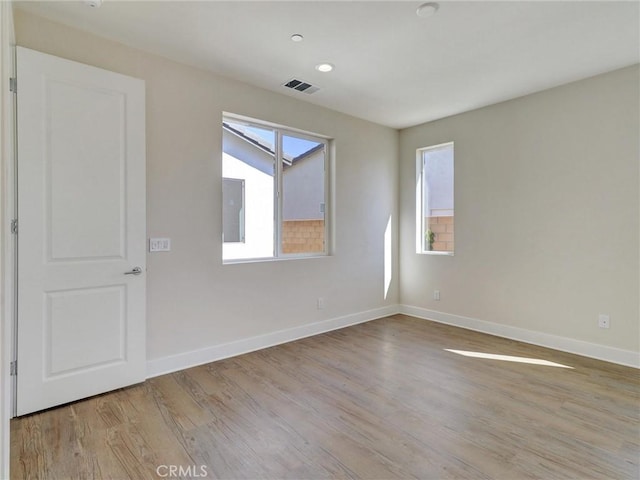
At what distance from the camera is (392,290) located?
16.4 ft

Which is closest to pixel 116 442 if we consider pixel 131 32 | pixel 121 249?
pixel 121 249

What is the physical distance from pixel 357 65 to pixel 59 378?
11.1 feet

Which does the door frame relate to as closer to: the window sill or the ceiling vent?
the window sill

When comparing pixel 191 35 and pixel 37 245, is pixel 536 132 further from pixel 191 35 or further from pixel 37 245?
pixel 37 245

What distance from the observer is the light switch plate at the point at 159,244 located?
2.84 meters

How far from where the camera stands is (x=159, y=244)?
2875 millimetres

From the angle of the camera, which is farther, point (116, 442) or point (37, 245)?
point (37, 245)

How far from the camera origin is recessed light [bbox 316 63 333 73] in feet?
9.86

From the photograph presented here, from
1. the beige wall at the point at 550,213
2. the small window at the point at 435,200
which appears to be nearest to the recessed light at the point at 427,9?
the beige wall at the point at 550,213

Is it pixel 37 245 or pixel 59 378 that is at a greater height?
pixel 37 245

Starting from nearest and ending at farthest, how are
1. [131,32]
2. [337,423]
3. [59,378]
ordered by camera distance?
[337,423] < [59,378] < [131,32]

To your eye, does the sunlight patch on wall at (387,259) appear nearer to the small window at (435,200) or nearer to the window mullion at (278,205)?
the small window at (435,200)

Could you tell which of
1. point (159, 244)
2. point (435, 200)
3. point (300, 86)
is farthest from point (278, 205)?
point (435, 200)

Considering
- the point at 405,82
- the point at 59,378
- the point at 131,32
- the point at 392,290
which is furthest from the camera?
the point at 392,290
